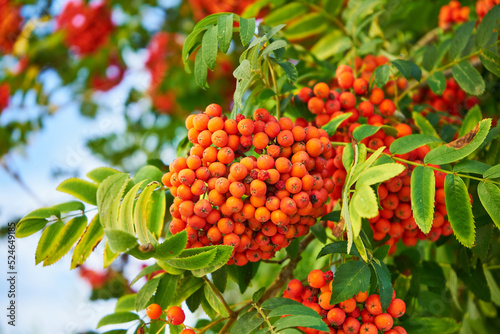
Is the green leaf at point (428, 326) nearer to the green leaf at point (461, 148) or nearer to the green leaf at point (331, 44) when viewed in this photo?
the green leaf at point (461, 148)

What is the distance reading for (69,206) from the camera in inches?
53.2

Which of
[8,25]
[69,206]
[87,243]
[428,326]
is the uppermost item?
[8,25]

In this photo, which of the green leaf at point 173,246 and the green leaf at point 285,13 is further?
the green leaf at point 285,13

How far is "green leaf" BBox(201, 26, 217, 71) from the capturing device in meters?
1.25

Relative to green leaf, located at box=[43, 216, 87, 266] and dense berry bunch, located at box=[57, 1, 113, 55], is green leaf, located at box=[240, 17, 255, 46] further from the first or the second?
dense berry bunch, located at box=[57, 1, 113, 55]

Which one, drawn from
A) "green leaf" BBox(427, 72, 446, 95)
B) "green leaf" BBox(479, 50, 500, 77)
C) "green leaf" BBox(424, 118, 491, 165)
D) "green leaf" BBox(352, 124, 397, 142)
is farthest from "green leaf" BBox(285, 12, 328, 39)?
"green leaf" BBox(424, 118, 491, 165)

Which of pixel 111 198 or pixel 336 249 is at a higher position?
pixel 111 198

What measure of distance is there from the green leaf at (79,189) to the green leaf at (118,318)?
39 cm

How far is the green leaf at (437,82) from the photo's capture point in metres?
1.55

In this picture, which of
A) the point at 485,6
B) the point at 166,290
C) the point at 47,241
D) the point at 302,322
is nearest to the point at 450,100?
the point at 485,6

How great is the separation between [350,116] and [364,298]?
22.8 inches

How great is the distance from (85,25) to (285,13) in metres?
2.15

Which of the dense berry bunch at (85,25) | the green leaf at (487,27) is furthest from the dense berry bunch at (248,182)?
the dense berry bunch at (85,25)

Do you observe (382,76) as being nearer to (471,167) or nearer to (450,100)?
(471,167)
